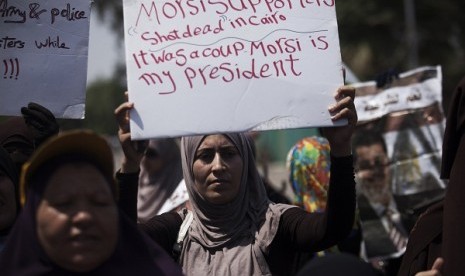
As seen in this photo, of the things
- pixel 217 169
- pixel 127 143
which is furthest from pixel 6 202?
pixel 217 169

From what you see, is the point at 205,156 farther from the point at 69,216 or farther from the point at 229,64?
the point at 69,216

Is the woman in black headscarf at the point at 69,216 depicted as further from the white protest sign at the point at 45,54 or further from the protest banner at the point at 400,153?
the protest banner at the point at 400,153

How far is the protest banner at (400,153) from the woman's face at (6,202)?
8.94 ft

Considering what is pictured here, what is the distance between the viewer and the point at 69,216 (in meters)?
2.56

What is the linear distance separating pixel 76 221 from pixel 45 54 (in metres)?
1.45

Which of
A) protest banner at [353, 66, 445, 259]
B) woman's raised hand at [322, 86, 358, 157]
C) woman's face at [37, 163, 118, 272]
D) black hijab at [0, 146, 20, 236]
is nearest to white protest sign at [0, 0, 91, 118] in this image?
black hijab at [0, 146, 20, 236]

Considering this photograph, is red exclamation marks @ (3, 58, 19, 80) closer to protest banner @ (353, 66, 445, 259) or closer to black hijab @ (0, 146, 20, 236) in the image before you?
black hijab @ (0, 146, 20, 236)

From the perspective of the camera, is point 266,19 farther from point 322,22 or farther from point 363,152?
point 363,152

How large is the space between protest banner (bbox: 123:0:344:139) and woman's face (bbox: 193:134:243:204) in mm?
302

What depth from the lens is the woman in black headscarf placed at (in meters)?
2.56

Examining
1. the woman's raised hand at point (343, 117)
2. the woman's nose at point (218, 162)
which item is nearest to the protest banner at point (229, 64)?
the woman's raised hand at point (343, 117)

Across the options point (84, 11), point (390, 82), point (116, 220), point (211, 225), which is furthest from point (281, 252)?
point (390, 82)

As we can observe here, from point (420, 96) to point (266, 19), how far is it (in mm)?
2549

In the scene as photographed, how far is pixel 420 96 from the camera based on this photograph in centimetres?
576
